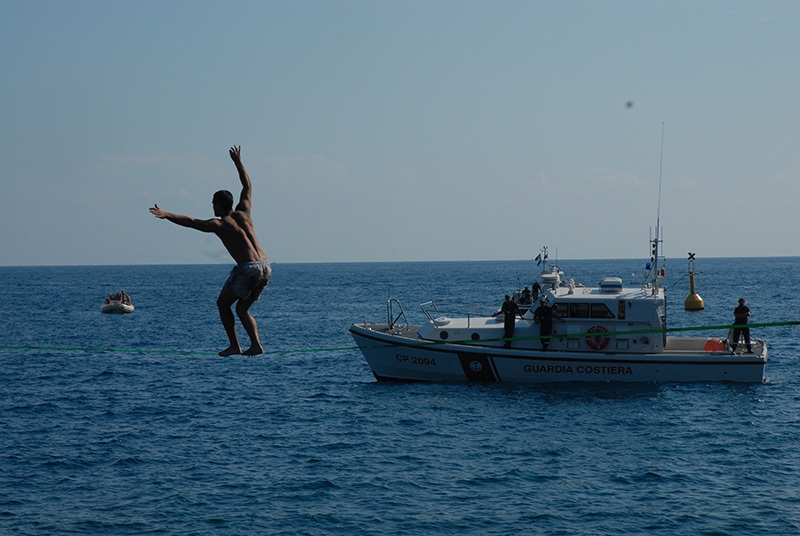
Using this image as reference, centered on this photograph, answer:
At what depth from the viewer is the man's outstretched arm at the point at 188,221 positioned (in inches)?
360

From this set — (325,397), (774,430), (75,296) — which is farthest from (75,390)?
(75,296)

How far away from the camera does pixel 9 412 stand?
109 ft

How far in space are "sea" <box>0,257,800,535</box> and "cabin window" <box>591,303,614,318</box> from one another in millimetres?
3398

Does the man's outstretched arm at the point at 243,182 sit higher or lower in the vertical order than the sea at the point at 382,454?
higher

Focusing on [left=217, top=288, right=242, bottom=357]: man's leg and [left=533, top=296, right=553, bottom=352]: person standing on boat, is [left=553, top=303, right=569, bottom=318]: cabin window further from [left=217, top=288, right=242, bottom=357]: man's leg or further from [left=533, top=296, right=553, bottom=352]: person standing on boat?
[left=217, top=288, right=242, bottom=357]: man's leg

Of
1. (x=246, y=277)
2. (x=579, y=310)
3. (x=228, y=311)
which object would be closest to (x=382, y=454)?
(x=579, y=310)

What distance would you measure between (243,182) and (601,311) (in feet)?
75.7

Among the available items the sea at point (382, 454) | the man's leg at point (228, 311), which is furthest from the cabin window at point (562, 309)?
the man's leg at point (228, 311)

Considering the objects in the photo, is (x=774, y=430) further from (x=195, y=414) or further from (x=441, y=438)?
(x=195, y=414)

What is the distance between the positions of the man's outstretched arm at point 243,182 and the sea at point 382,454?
3786 mm

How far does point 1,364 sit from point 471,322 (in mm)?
27516

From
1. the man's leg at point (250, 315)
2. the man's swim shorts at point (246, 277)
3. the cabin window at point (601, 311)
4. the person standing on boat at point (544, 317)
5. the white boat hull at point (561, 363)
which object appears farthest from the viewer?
the white boat hull at point (561, 363)

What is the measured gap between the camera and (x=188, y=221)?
9.64 meters

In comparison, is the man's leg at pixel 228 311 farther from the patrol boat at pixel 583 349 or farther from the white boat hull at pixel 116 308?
the white boat hull at pixel 116 308
